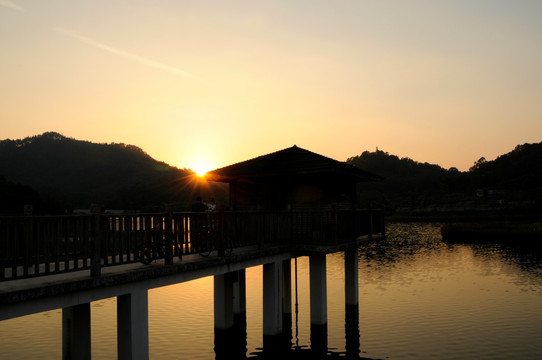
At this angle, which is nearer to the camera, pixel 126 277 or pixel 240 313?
pixel 126 277

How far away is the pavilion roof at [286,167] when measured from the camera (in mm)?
19891

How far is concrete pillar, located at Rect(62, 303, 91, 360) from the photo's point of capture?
37.7 ft

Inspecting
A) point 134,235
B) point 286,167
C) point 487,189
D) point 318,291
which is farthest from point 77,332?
point 487,189

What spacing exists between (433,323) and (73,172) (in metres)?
142

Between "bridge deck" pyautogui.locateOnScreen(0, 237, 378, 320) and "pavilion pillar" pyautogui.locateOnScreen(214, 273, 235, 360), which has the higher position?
"bridge deck" pyautogui.locateOnScreen(0, 237, 378, 320)

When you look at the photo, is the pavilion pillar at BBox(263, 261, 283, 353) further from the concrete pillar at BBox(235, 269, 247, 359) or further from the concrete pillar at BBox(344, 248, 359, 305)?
the concrete pillar at BBox(344, 248, 359, 305)

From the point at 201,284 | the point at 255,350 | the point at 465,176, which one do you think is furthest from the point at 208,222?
the point at 465,176

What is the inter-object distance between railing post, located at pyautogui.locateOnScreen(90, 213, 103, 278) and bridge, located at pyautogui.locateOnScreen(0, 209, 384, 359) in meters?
0.02

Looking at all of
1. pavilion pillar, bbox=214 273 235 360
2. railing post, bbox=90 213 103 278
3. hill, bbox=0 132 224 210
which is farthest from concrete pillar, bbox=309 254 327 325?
hill, bbox=0 132 224 210

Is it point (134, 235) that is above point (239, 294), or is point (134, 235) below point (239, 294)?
above

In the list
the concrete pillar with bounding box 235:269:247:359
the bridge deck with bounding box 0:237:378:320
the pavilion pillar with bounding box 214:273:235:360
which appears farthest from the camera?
the concrete pillar with bounding box 235:269:247:359

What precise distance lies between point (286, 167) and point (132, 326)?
1112 centimetres

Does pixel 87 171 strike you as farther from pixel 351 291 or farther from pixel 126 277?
pixel 126 277

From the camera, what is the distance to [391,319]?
25.6 m
